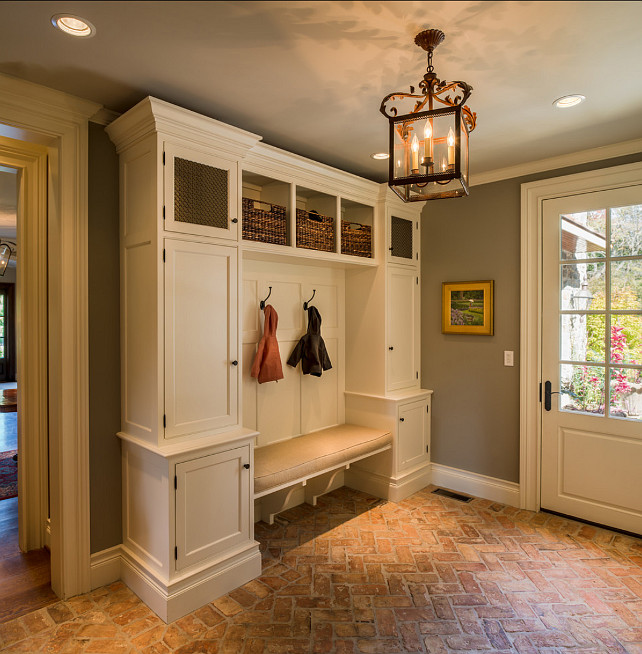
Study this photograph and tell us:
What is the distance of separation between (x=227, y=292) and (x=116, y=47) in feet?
4.09

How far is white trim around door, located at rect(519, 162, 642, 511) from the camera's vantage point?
3387mm

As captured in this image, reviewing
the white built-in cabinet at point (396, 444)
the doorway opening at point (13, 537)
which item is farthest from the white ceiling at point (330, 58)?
the white built-in cabinet at point (396, 444)

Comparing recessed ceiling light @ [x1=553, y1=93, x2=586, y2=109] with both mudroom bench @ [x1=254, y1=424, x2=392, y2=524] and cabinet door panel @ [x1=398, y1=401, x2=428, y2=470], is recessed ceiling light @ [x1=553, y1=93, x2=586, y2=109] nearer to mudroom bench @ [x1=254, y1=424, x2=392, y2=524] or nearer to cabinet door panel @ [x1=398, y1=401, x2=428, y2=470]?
cabinet door panel @ [x1=398, y1=401, x2=428, y2=470]

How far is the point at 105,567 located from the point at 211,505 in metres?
0.76

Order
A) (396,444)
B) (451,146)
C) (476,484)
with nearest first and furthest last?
(451,146)
(396,444)
(476,484)

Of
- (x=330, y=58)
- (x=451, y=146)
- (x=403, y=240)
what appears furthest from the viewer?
(x=403, y=240)

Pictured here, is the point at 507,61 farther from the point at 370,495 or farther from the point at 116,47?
the point at 370,495

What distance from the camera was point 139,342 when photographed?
2385mm

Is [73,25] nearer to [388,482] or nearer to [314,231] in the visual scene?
[314,231]

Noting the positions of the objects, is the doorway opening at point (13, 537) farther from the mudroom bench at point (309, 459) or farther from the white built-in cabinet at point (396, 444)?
the white built-in cabinet at point (396, 444)

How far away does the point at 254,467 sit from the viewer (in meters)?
2.76

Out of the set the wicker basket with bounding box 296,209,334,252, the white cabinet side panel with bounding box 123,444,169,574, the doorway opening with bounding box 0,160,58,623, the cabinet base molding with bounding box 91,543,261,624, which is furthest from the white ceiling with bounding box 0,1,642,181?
the cabinet base molding with bounding box 91,543,261,624

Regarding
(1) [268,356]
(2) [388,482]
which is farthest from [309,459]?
(2) [388,482]

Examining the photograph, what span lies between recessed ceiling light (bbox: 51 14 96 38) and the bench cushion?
2.34 meters
